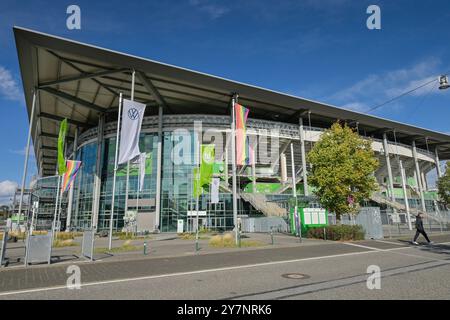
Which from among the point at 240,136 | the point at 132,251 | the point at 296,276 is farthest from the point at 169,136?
the point at 296,276

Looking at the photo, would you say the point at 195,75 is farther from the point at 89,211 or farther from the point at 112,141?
the point at 89,211

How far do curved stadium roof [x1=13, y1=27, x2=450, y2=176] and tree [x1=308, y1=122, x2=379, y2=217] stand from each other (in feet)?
55.9

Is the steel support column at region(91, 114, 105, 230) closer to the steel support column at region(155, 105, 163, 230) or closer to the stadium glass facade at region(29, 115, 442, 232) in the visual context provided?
the stadium glass facade at region(29, 115, 442, 232)

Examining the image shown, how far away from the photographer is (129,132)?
17.4m

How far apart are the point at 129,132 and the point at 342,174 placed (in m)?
15.7

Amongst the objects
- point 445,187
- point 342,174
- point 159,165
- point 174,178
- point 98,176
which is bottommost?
point 342,174

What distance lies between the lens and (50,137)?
5541 cm

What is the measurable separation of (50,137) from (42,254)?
51.9 meters

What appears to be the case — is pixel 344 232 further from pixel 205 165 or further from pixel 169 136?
pixel 169 136

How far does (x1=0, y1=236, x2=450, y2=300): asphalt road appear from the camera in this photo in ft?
20.4

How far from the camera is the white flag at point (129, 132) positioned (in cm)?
1711

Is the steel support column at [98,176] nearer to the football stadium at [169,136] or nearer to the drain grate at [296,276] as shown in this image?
the football stadium at [169,136]

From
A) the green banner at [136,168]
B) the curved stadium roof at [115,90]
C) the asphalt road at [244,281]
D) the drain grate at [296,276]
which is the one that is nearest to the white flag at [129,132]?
the asphalt road at [244,281]

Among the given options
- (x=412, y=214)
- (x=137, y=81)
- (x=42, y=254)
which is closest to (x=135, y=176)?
(x=137, y=81)
